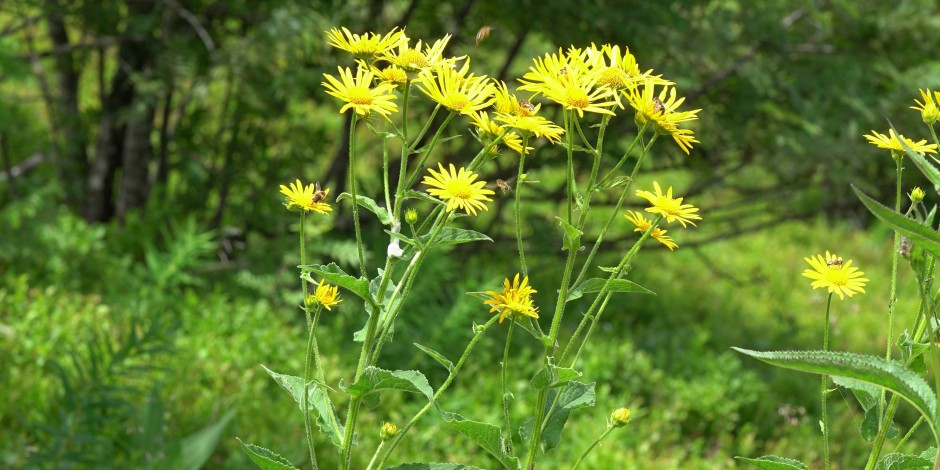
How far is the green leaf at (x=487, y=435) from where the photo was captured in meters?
1.08

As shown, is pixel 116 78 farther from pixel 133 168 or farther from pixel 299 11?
pixel 299 11

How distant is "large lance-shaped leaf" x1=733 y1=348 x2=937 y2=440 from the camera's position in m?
0.85

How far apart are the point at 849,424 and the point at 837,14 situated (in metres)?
1.65

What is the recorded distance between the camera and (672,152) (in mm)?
3934

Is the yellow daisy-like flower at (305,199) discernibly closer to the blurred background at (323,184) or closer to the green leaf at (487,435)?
the green leaf at (487,435)

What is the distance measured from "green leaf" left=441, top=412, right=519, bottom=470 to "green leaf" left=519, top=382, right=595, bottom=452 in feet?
0.29

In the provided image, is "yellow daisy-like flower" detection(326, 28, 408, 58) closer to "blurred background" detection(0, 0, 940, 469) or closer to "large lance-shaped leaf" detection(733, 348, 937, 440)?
"large lance-shaped leaf" detection(733, 348, 937, 440)

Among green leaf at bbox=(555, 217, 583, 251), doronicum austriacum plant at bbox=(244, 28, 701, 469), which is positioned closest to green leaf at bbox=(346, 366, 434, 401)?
doronicum austriacum plant at bbox=(244, 28, 701, 469)

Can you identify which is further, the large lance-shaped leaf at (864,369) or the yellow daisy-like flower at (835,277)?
the yellow daisy-like flower at (835,277)

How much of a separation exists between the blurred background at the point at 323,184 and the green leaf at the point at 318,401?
1486mm

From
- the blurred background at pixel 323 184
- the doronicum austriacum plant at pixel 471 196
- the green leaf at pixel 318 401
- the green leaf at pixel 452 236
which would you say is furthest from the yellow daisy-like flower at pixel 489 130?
the blurred background at pixel 323 184

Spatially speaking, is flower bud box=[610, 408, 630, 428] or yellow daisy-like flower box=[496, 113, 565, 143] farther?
flower bud box=[610, 408, 630, 428]

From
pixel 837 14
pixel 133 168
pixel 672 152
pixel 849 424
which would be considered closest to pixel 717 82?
pixel 672 152

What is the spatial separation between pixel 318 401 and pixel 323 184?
2.75 metres
